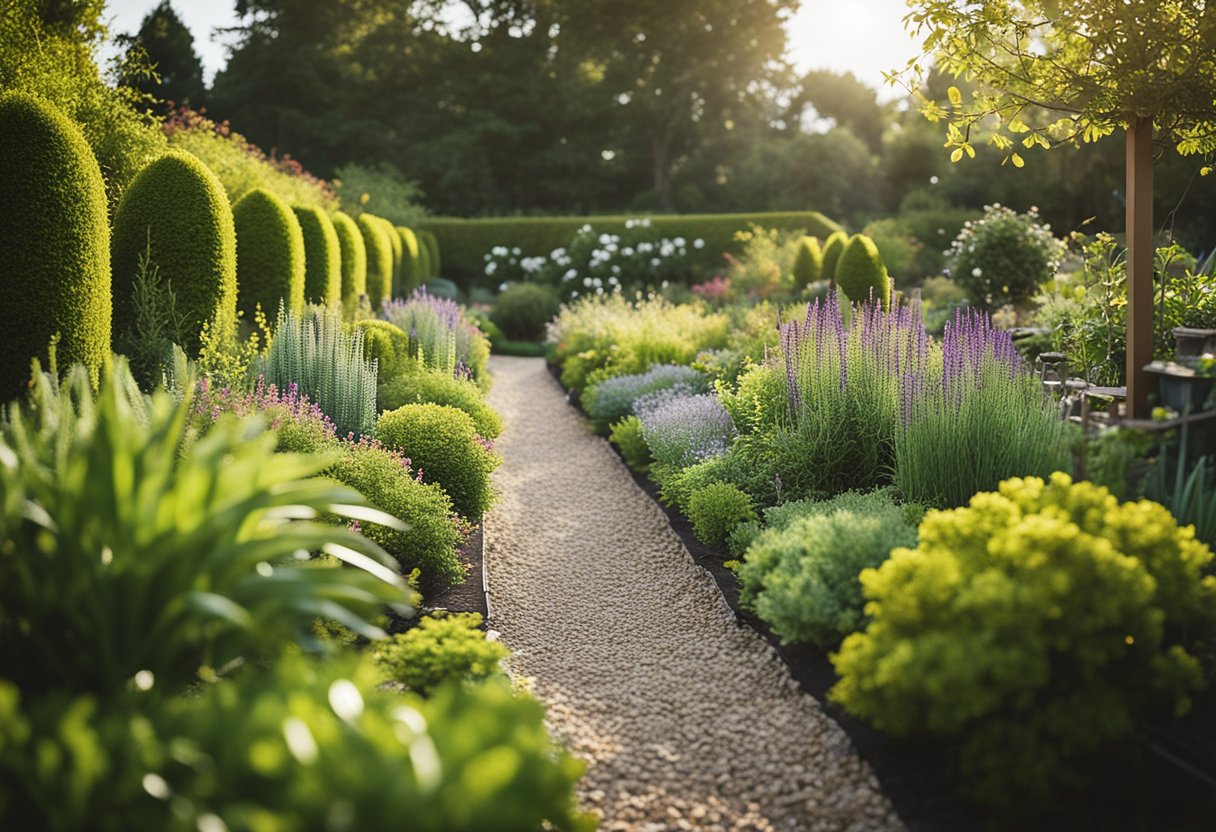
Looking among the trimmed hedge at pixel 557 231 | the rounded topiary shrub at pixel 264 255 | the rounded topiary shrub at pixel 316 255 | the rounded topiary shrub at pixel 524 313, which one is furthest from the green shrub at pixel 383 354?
the trimmed hedge at pixel 557 231

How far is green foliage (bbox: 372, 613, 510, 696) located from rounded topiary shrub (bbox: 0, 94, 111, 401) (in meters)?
2.72

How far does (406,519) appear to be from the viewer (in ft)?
14.5

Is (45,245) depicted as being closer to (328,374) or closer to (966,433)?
(328,374)

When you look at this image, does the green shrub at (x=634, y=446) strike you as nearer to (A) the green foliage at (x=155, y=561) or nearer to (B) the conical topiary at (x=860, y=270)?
(A) the green foliage at (x=155, y=561)

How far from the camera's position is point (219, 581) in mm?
2205

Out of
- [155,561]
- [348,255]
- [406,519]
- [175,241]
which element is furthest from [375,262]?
[155,561]

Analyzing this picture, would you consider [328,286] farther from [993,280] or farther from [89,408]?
[993,280]

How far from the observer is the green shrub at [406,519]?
439cm

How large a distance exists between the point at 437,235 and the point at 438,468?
1909 centimetres

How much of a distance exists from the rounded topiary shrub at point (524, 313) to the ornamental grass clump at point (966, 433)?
45.5ft

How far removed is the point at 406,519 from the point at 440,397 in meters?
2.91

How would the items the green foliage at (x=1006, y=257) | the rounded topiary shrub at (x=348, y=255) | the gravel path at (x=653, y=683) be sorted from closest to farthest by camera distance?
the gravel path at (x=653, y=683)
the rounded topiary shrub at (x=348, y=255)
the green foliage at (x=1006, y=257)

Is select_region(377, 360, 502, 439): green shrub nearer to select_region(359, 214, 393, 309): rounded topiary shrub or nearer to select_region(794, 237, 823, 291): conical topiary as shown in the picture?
select_region(359, 214, 393, 309): rounded topiary shrub

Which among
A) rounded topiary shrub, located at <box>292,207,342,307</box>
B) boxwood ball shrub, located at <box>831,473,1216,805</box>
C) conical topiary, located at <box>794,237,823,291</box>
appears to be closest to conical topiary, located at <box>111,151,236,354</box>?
rounded topiary shrub, located at <box>292,207,342,307</box>
